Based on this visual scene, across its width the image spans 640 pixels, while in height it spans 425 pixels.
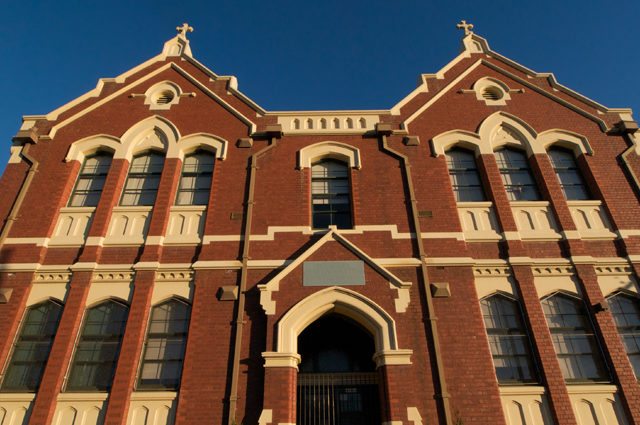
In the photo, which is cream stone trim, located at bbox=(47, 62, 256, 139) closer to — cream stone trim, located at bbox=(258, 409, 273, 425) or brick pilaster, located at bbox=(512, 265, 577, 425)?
cream stone trim, located at bbox=(258, 409, 273, 425)

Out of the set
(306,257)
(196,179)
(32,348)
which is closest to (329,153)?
(306,257)

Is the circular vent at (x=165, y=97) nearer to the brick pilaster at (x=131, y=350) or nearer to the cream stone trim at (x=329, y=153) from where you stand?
the cream stone trim at (x=329, y=153)

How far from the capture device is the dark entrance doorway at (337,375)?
8992 millimetres

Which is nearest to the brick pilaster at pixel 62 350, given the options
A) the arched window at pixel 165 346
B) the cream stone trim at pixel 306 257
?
the arched window at pixel 165 346

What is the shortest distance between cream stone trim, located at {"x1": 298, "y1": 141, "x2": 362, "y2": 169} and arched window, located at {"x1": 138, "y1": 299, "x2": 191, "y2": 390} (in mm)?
4986

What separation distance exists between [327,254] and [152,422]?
4841mm

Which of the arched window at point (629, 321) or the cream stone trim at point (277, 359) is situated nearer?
the cream stone trim at point (277, 359)

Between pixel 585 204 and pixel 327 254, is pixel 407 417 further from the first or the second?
pixel 585 204

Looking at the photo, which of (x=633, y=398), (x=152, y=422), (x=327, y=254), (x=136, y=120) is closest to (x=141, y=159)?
(x=136, y=120)

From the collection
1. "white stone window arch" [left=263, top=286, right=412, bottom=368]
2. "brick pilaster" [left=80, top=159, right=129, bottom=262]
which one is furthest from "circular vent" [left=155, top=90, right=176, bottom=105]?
"white stone window arch" [left=263, top=286, right=412, bottom=368]

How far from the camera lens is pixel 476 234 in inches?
419

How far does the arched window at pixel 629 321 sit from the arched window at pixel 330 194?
20.5ft

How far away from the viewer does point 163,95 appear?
45.8ft

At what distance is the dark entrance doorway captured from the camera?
899 cm
